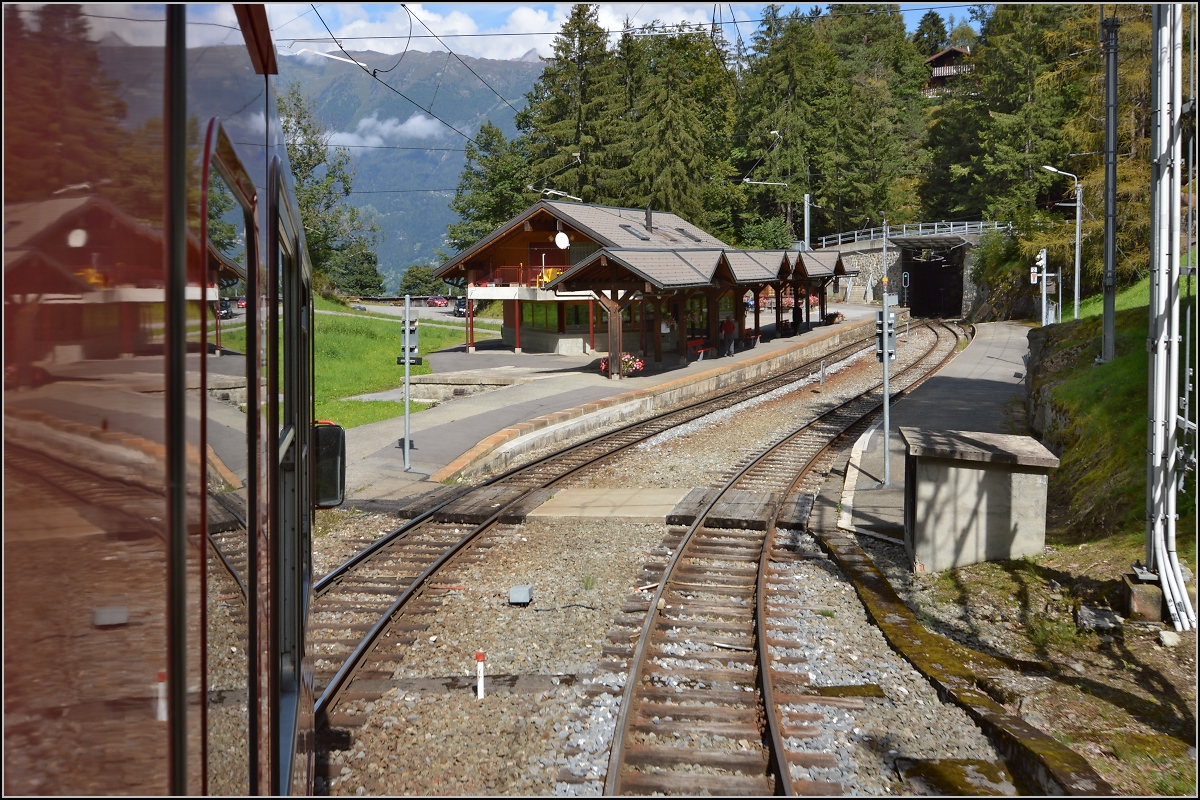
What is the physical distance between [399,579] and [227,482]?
352 inches

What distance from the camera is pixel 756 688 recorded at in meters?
7.57

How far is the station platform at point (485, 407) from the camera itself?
16734 millimetres

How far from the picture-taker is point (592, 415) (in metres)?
22.9

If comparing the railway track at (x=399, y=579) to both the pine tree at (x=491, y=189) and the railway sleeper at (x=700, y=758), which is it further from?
the pine tree at (x=491, y=189)

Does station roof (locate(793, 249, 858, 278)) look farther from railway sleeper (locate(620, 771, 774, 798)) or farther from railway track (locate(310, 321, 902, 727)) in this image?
railway sleeper (locate(620, 771, 774, 798))

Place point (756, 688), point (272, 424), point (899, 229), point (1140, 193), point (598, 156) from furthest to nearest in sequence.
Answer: point (899, 229) < point (598, 156) < point (1140, 193) < point (756, 688) < point (272, 424)

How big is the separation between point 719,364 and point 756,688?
87.9 feet

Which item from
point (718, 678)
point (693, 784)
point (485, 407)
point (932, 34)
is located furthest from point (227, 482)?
point (932, 34)

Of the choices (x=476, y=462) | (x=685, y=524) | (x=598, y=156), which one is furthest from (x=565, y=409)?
(x=598, y=156)

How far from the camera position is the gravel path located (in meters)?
6.22

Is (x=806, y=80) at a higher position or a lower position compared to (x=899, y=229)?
higher

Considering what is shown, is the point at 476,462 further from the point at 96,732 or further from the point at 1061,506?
the point at 96,732

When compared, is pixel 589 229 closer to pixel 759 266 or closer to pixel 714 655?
pixel 759 266

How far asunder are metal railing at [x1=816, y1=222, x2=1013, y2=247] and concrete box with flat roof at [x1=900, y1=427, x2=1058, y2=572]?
5486 cm
